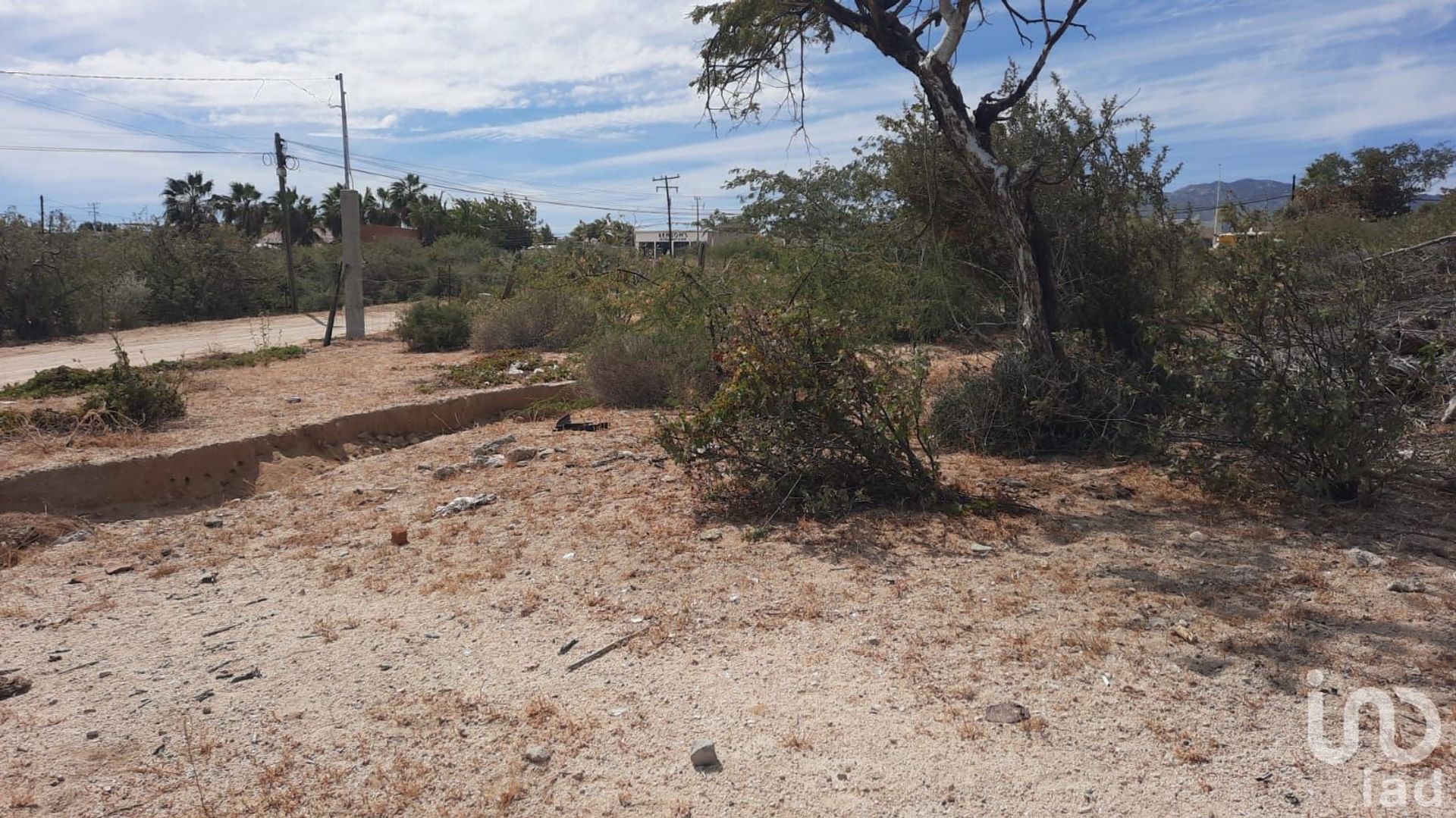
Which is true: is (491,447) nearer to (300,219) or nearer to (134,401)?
(134,401)

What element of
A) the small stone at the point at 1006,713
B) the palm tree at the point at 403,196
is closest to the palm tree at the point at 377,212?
the palm tree at the point at 403,196

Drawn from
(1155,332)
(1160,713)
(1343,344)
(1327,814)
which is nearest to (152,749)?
(1160,713)

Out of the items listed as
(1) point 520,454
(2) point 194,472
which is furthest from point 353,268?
(1) point 520,454

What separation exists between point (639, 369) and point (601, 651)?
646 centimetres

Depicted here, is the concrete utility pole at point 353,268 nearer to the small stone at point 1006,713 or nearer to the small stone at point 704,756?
the small stone at point 704,756

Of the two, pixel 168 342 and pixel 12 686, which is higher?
pixel 168 342

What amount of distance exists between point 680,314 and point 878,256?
6.54ft

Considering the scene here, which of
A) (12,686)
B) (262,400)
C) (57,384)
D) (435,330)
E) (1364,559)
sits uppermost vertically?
(435,330)

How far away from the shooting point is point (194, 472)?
26.5 ft

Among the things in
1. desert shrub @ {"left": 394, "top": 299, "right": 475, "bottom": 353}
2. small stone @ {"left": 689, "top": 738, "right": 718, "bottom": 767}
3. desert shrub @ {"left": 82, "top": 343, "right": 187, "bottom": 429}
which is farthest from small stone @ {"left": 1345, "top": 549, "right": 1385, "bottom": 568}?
desert shrub @ {"left": 394, "top": 299, "right": 475, "bottom": 353}

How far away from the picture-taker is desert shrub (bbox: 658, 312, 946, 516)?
5750 mm

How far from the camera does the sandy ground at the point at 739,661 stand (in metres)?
3.07

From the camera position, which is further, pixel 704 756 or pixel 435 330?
pixel 435 330

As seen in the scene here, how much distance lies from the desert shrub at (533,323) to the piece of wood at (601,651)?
40.1 feet
